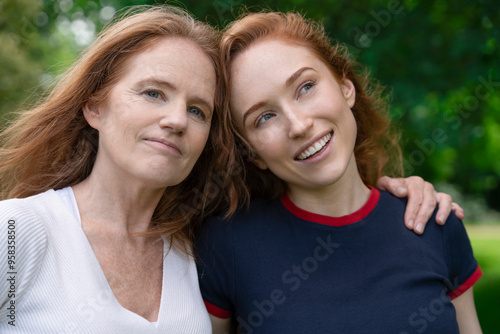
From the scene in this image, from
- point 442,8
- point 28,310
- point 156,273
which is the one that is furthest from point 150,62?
point 442,8

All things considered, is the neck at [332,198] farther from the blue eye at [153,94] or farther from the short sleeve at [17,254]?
the short sleeve at [17,254]

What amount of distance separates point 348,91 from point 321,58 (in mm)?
266

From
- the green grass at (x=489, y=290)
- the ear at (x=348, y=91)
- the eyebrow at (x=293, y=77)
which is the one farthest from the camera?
the green grass at (x=489, y=290)

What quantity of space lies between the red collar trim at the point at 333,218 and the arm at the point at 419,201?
7.1 inches

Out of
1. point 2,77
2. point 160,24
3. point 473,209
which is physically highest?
point 160,24

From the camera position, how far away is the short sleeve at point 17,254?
1.65 m

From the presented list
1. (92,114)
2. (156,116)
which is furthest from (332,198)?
(92,114)

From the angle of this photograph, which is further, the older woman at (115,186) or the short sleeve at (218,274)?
the short sleeve at (218,274)

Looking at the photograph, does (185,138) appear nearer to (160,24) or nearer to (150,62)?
(150,62)

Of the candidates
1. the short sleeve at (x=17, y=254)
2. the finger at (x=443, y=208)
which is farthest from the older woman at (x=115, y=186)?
the finger at (x=443, y=208)

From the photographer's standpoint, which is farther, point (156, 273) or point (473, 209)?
point (473, 209)

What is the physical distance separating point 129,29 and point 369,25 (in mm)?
2701

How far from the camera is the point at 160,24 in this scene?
84.6 inches

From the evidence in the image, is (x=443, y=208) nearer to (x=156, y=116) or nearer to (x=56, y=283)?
(x=156, y=116)
